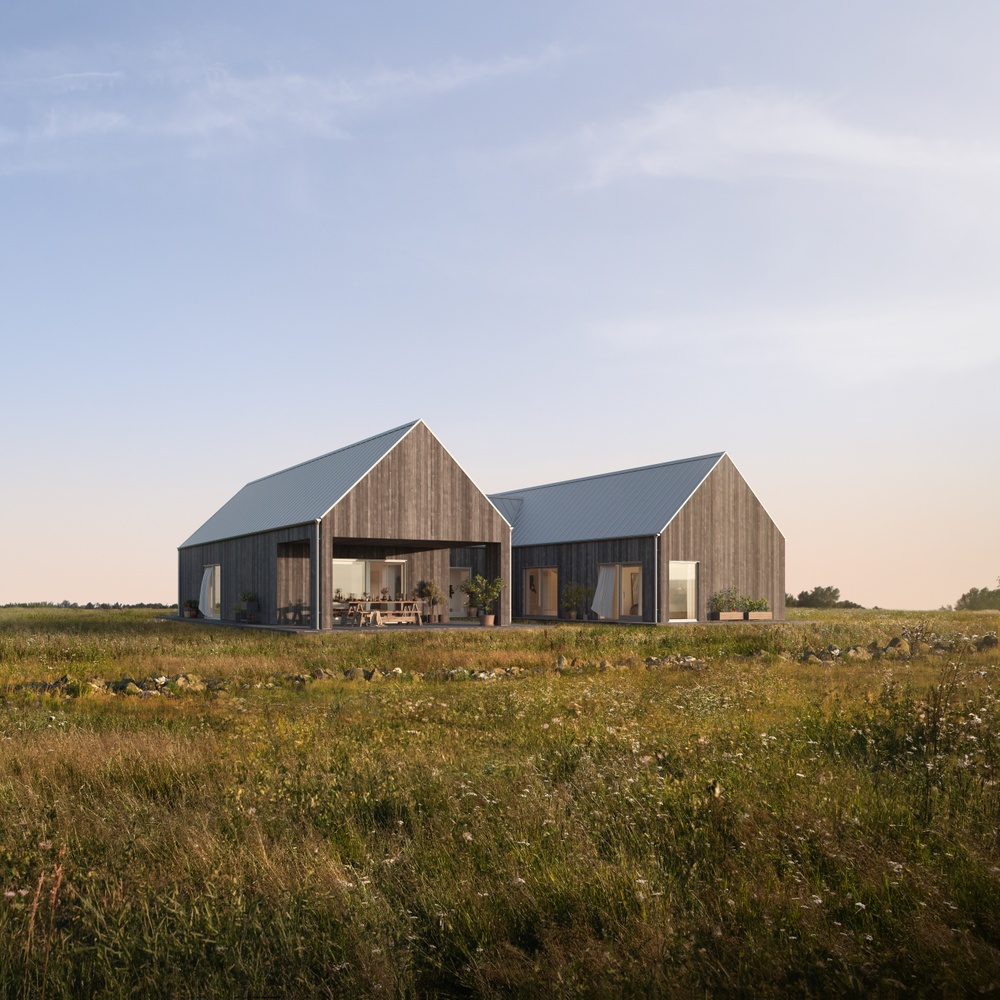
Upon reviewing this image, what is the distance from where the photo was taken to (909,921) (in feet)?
14.2

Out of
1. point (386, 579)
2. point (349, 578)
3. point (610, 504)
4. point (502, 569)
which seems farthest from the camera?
point (610, 504)

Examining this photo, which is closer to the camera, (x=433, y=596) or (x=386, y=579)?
(x=433, y=596)

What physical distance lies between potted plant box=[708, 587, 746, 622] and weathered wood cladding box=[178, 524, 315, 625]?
14456 millimetres

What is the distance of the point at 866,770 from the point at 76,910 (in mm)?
5415

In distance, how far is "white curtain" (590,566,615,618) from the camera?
33.9 metres

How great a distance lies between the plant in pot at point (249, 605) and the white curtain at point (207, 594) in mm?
6037

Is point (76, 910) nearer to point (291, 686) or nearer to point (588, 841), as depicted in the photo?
point (588, 841)

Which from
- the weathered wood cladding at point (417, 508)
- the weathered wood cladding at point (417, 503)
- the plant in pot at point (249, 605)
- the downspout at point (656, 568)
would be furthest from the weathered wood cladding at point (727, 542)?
the plant in pot at point (249, 605)

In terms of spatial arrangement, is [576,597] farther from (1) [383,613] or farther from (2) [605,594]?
(1) [383,613]

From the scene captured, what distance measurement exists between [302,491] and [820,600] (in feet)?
115

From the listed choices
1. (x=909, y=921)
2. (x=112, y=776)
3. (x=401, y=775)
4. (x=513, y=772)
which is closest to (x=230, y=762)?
(x=112, y=776)

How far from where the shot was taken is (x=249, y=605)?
104 ft

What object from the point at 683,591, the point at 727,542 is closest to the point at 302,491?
the point at 683,591

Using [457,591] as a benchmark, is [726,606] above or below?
below
